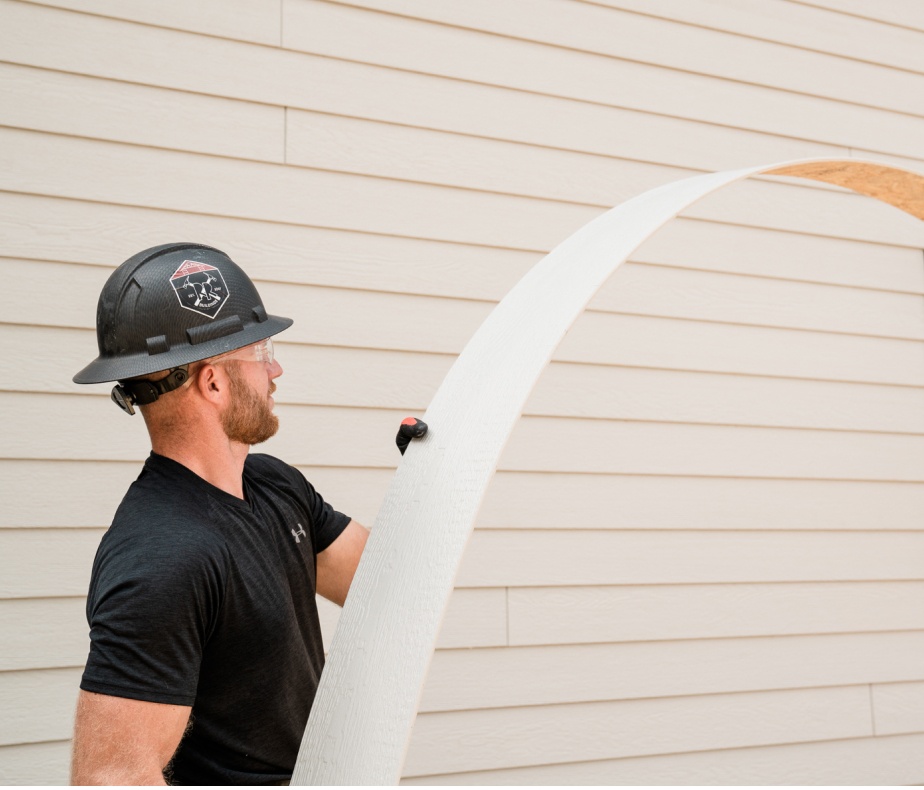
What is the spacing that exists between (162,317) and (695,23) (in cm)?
200

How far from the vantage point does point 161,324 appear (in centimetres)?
122

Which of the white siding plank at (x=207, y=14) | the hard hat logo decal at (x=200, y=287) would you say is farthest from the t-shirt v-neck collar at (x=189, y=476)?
the white siding plank at (x=207, y=14)

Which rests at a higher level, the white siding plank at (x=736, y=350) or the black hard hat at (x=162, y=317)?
the black hard hat at (x=162, y=317)

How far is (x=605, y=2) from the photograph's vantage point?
8.00 ft

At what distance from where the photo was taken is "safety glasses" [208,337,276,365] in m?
1.29

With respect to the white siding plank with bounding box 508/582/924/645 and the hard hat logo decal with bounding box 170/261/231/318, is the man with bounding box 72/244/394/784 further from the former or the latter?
the white siding plank with bounding box 508/582/924/645

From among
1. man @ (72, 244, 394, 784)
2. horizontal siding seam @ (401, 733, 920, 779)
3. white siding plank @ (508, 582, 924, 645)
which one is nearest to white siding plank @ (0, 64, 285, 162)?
man @ (72, 244, 394, 784)

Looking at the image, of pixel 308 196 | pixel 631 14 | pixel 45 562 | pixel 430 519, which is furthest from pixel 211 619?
pixel 631 14

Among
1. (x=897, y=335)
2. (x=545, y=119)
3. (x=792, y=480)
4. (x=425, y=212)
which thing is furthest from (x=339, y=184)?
(x=897, y=335)

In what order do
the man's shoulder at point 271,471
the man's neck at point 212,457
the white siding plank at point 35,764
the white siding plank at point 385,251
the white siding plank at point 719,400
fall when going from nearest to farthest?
the man's neck at point 212,457, the man's shoulder at point 271,471, the white siding plank at point 35,764, the white siding plank at point 385,251, the white siding plank at point 719,400

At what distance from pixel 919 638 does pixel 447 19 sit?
232 centimetres

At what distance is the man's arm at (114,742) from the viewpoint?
1.00m

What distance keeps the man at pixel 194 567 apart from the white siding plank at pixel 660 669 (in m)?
0.85

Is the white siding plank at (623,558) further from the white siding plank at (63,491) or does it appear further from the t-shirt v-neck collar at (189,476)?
the t-shirt v-neck collar at (189,476)
